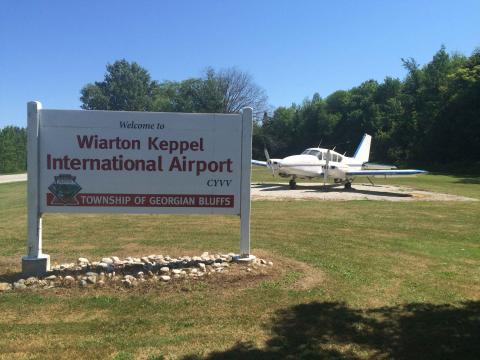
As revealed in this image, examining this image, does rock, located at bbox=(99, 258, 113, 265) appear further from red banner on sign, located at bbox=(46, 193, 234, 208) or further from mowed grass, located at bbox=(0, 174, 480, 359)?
red banner on sign, located at bbox=(46, 193, 234, 208)

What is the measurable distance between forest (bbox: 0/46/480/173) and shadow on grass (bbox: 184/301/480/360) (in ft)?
133

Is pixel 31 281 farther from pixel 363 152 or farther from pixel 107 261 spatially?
pixel 363 152

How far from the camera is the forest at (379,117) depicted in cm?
5350

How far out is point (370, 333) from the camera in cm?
438

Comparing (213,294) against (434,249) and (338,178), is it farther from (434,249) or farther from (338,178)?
(338,178)

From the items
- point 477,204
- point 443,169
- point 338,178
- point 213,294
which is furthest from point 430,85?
point 213,294

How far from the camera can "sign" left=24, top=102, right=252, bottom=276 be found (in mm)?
6434

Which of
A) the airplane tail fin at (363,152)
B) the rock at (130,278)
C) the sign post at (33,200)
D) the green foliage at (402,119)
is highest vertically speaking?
the green foliage at (402,119)

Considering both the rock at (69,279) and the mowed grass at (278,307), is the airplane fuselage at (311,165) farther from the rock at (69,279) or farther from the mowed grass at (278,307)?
the rock at (69,279)

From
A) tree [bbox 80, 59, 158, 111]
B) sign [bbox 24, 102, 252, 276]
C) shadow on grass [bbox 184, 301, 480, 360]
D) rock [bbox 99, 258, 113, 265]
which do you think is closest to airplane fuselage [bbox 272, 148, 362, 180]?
sign [bbox 24, 102, 252, 276]

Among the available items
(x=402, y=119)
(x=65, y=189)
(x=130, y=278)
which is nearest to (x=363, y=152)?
(x=65, y=189)

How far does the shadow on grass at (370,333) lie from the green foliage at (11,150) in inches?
2085

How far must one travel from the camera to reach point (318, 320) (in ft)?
15.4

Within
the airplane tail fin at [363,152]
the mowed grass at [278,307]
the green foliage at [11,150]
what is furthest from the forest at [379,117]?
the mowed grass at [278,307]
